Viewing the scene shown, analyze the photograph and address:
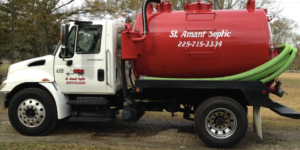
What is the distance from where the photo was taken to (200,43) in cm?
507

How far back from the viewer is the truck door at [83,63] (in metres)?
5.49

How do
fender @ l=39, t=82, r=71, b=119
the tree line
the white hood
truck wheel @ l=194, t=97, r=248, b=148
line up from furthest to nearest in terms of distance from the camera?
the tree line
the white hood
fender @ l=39, t=82, r=71, b=119
truck wheel @ l=194, t=97, r=248, b=148

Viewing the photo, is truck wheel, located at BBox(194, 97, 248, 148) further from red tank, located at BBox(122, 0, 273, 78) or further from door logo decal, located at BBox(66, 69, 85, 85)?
door logo decal, located at BBox(66, 69, 85, 85)

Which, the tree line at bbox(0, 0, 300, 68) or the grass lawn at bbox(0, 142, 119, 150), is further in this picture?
the tree line at bbox(0, 0, 300, 68)

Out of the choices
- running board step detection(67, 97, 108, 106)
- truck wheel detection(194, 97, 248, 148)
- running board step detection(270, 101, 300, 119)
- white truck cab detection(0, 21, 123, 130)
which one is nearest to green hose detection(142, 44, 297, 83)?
truck wheel detection(194, 97, 248, 148)

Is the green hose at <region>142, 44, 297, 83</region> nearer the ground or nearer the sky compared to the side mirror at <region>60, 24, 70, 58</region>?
nearer the ground

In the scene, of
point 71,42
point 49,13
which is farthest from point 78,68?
point 49,13

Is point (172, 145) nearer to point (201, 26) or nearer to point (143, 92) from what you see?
point (143, 92)

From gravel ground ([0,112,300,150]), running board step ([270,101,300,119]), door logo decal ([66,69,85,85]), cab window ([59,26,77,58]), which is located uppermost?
cab window ([59,26,77,58])

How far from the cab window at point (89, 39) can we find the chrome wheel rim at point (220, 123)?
292cm

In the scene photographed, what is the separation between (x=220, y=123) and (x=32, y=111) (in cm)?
430

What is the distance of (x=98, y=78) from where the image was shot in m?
5.49

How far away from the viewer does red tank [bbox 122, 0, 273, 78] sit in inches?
196

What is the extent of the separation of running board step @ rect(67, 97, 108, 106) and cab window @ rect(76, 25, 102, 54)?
3.59 feet
